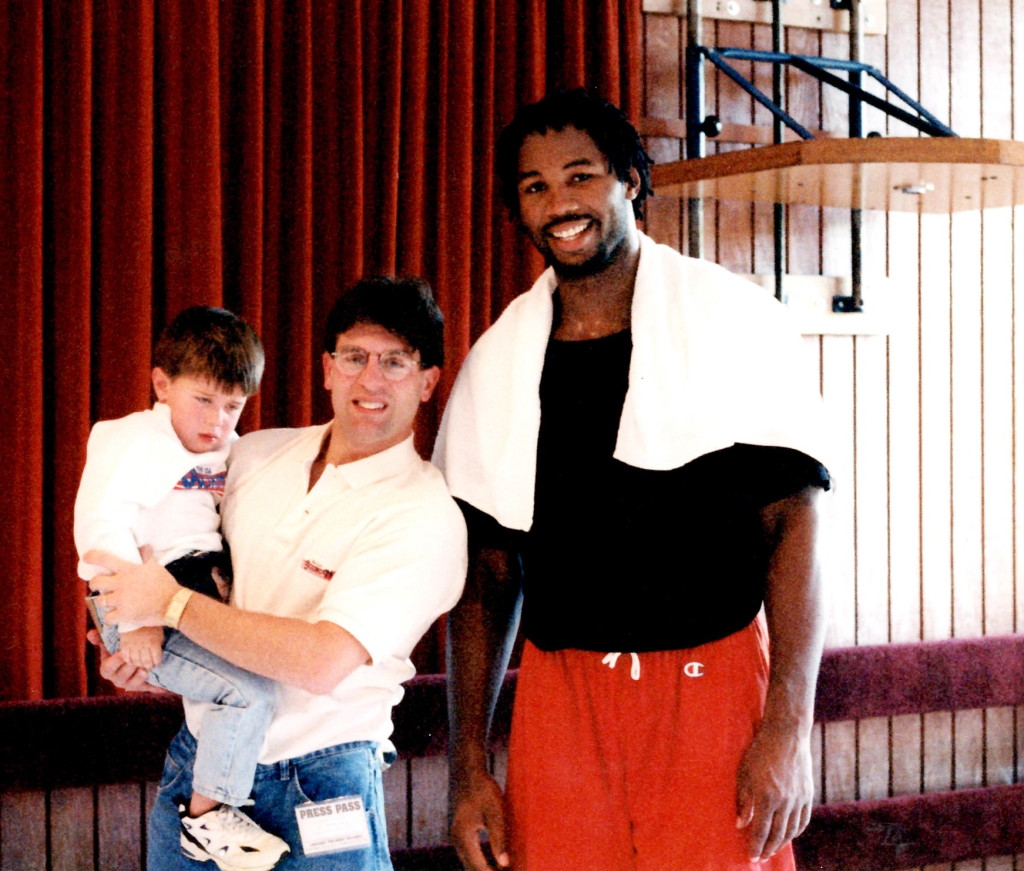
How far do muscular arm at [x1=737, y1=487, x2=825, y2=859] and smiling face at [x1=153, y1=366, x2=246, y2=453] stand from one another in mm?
895

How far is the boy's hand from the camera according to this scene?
176cm

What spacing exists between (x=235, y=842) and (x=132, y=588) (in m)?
0.41

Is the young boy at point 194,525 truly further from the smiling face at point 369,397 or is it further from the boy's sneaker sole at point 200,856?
the smiling face at point 369,397

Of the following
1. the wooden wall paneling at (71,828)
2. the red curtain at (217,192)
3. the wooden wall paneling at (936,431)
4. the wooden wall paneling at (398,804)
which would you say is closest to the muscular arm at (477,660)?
the red curtain at (217,192)

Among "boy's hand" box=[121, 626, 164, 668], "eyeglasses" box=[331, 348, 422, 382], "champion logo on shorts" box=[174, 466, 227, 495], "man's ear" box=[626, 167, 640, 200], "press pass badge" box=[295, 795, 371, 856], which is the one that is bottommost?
"press pass badge" box=[295, 795, 371, 856]

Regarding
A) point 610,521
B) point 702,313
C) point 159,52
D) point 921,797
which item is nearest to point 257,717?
point 610,521

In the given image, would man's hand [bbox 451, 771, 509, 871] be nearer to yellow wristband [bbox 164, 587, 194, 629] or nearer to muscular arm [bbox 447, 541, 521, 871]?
muscular arm [bbox 447, 541, 521, 871]

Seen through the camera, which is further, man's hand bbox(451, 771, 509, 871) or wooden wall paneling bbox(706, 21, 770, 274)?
wooden wall paneling bbox(706, 21, 770, 274)

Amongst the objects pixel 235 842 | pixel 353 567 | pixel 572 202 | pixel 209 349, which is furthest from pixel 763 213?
pixel 235 842

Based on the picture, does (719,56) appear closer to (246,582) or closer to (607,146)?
(607,146)

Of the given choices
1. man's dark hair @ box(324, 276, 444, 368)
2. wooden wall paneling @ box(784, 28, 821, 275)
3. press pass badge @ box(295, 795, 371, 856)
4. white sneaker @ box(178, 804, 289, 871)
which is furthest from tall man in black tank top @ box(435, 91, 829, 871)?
wooden wall paneling @ box(784, 28, 821, 275)

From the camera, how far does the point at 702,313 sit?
1.85 m

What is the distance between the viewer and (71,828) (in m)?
2.77

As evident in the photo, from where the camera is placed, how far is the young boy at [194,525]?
1723 millimetres
